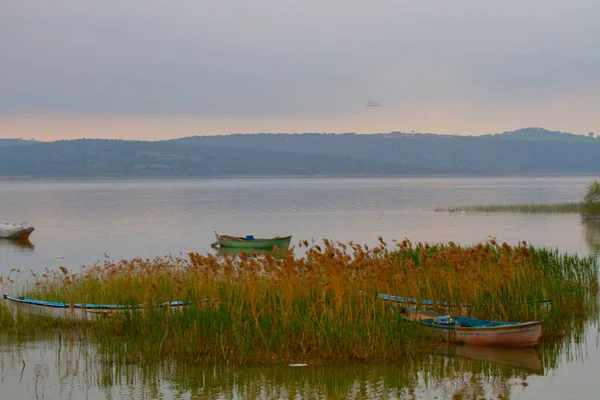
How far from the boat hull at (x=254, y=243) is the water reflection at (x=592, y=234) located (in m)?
15.7

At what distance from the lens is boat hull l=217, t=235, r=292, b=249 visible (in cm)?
4453

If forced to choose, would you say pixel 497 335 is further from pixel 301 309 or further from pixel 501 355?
pixel 301 309

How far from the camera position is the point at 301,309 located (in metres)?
16.0

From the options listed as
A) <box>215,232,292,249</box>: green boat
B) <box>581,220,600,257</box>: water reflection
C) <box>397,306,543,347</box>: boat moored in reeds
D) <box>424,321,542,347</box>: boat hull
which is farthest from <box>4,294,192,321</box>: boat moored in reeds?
<box>581,220,600,257</box>: water reflection

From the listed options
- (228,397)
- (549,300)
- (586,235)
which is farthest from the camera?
(586,235)

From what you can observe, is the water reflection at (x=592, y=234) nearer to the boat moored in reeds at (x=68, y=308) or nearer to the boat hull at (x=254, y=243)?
the boat hull at (x=254, y=243)

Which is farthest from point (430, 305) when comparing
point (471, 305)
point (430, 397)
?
point (430, 397)

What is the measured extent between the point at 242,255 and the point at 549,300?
6.84m

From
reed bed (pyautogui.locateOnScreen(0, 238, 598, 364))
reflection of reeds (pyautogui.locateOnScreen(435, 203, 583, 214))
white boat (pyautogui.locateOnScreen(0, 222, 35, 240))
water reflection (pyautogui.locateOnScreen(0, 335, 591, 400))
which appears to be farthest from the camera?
reflection of reeds (pyautogui.locateOnScreen(435, 203, 583, 214))

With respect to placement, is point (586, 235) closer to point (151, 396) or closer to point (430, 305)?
point (430, 305)

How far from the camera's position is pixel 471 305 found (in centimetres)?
1756

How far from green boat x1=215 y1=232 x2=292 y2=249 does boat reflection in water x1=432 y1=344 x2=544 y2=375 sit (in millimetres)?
27648

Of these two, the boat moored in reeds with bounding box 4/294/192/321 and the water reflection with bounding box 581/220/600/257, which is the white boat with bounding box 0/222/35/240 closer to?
the water reflection with bounding box 581/220/600/257

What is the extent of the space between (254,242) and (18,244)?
17.7 metres
